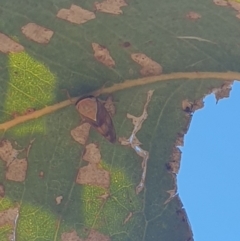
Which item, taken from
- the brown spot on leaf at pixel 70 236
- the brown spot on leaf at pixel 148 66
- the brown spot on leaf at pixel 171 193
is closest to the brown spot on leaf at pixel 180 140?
the brown spot on leaf at pixel 171 193

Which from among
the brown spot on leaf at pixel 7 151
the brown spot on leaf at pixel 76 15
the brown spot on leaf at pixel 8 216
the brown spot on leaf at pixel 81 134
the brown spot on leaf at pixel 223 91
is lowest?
the brown spot on leaf at pixel 8 216

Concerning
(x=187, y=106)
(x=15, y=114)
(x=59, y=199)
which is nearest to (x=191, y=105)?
(x=187, y=106)

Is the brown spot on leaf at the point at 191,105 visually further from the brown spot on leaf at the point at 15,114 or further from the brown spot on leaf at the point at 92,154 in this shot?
the brown spot on leaf at the point at 15,114

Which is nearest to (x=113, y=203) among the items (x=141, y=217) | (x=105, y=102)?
(x=141, y=217)

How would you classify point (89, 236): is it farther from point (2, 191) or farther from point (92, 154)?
point (2, 191)

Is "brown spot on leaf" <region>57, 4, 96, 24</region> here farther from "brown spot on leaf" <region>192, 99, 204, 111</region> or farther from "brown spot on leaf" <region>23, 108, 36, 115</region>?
"brown spot on leaf" <region>192, 99, 204, 111</region>

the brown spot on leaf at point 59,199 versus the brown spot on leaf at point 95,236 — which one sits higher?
the brown spot on leaf at point 59,199

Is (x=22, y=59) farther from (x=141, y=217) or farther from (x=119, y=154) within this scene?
(x=141, y=217)
